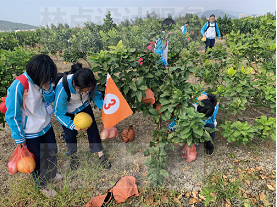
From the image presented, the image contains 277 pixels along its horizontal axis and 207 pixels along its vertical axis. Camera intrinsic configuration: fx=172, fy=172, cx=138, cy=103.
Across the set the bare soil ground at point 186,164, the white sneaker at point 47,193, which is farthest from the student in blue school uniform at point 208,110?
the white sneaker at point 47,193

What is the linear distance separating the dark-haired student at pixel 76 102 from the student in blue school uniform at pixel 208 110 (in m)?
1.16

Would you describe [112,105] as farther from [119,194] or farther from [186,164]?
[186,164]

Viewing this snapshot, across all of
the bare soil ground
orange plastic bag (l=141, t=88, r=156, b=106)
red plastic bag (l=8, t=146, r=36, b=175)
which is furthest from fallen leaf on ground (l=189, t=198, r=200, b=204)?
red plastic bag (l=8, t=146, r=36, b=175)

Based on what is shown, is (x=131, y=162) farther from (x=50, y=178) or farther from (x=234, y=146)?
(x=234, y=146)

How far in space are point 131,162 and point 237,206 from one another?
4.94 ft

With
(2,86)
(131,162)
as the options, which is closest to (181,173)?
(131,162)

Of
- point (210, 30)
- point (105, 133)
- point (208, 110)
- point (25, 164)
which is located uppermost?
point (210, 30)

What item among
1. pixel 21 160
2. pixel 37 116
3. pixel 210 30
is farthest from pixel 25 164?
pixel 210 30

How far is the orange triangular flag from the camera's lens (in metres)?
2.16

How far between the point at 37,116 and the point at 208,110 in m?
2.14

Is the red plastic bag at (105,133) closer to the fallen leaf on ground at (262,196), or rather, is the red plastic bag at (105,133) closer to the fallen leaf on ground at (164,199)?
the fallen leaf on ground at (164,199)

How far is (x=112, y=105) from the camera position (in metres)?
2.19

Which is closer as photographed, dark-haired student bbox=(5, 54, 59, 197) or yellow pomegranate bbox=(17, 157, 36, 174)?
dark-haired student bbox=(5, 54, 59, 197)

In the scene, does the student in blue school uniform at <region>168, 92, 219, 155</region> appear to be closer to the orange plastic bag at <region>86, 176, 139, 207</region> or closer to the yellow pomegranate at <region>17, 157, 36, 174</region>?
the orange plastic bag at <region>86, 176, 139, 207</region>
